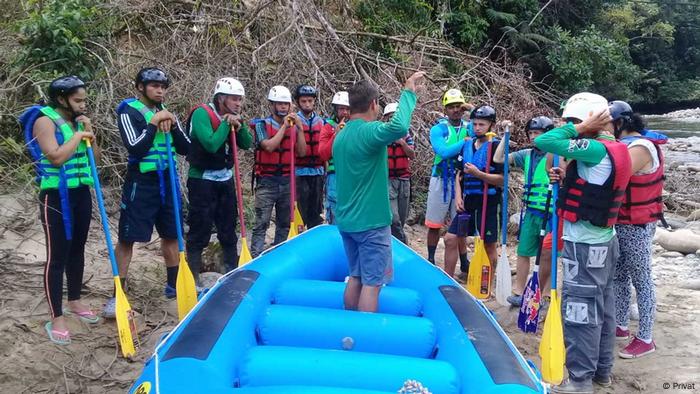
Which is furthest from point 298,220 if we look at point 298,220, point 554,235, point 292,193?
point 554,235

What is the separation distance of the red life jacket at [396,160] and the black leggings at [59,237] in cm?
244

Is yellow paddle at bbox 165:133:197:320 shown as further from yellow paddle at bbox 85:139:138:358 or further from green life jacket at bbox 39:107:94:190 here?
green life jacket at bbox 39:107:94:190

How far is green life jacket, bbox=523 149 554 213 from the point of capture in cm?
394

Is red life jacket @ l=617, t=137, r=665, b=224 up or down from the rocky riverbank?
down

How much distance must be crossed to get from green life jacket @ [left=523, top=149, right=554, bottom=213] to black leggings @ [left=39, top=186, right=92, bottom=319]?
2.93 m

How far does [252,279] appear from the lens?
9.70ft

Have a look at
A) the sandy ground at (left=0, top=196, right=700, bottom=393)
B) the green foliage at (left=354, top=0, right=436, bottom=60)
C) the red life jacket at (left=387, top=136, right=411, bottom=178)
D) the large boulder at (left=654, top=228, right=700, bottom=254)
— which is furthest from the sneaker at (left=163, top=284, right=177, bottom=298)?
the green foliage at (left=354, top=0, right=436, bottom=60)

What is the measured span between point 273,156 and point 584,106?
2513 mm

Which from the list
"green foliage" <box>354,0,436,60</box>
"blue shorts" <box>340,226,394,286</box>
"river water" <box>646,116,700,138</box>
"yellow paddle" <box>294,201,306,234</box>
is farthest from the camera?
"river water" <box>646,116,700,138</box>

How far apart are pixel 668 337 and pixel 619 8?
19.4 meters

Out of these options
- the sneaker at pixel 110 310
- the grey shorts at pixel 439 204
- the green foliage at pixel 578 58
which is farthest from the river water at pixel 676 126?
the sneaker at pixel 110 310

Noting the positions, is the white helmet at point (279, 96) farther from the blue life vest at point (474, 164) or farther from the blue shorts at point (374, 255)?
the blue shorts at point (374, 255)

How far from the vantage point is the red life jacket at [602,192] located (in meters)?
2.83

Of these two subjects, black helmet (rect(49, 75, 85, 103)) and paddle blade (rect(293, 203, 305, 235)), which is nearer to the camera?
black helmet (rect(49, 75, 85, 103))
